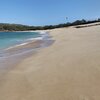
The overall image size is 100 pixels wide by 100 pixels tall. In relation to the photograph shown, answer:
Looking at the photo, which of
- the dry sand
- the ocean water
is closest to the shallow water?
the dry sand

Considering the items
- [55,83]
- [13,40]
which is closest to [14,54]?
[55,83]

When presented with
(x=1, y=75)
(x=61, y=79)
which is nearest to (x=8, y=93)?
(x=61, y=79)

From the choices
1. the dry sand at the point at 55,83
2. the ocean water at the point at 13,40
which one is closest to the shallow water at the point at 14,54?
the dry sand at the point at 55,83

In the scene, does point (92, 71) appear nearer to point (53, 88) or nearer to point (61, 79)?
point (61, 79)

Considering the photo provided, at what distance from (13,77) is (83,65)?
2.43 metres

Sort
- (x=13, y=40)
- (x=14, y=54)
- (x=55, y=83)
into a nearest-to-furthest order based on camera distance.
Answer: (x=55, y=83), (x=14, y=54), (x=13, y=40)

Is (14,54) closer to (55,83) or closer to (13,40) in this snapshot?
(55,83)

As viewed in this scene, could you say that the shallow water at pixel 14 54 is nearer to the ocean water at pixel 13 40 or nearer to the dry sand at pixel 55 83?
the dry sand at pixel 55 83

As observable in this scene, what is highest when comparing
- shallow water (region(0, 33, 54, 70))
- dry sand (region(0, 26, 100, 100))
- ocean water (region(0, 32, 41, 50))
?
dry sand (region(0, 26, 100, 100))

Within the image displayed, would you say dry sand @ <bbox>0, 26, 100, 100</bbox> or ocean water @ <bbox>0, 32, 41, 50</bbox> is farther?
ocean water @ <bbox>0, 32, 41, 50</bbox>

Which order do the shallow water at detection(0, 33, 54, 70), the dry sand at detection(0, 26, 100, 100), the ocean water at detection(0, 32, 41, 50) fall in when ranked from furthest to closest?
the ocean water at detection(0, 32, 41, 50), the shallow water at detection(0, 33, 54, 70), the dry sand at detection(0, 26, 100, 100)

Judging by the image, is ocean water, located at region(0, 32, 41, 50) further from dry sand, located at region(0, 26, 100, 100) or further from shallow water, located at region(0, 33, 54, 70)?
Answer: dry sand, located at region(0, 26, 100, 100)

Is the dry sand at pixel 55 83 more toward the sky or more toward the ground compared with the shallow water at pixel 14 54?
more toward the sky

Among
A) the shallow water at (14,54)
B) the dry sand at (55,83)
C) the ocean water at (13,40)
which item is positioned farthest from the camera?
the ocean water at (13,40)
